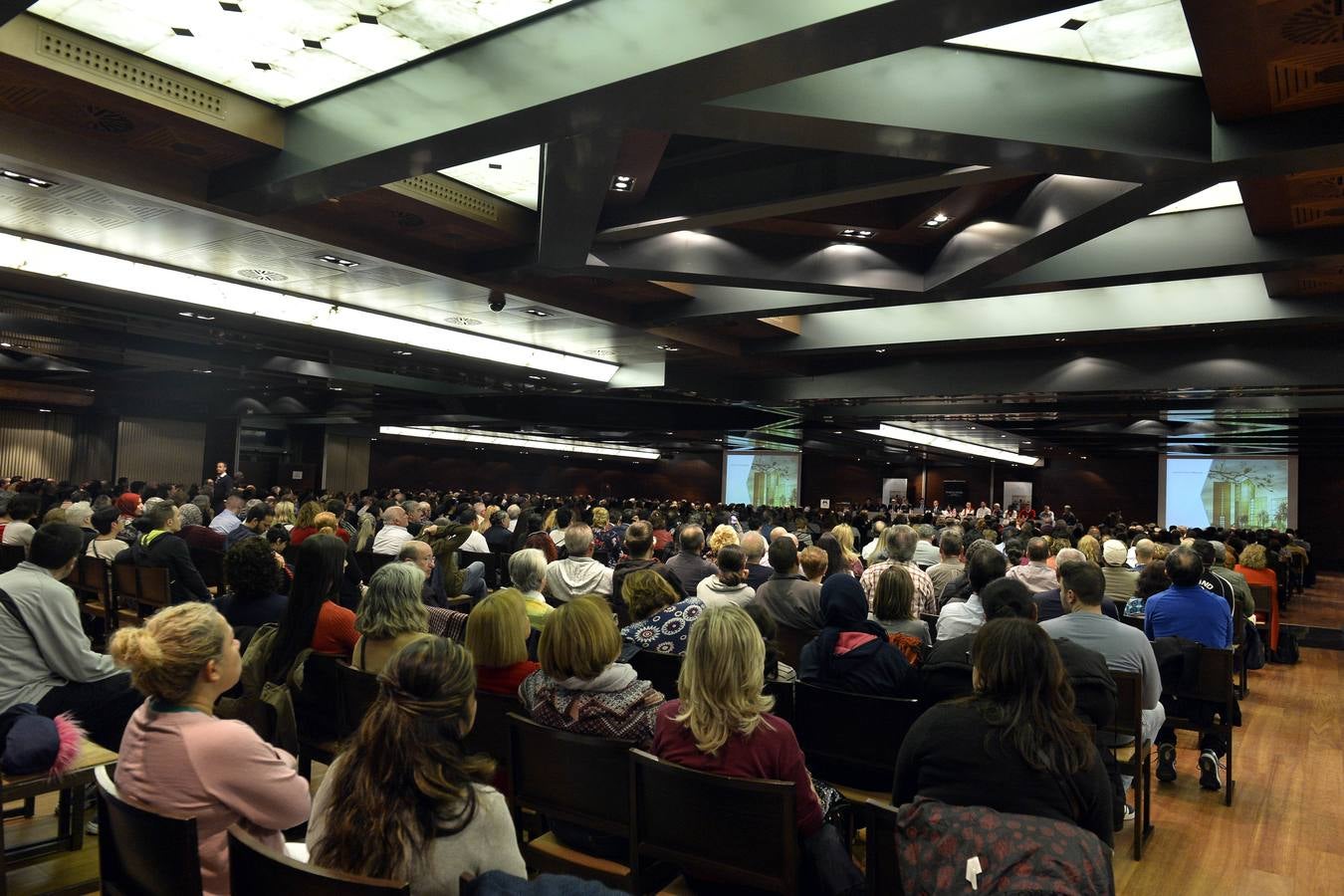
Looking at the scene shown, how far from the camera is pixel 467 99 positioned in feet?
12.4

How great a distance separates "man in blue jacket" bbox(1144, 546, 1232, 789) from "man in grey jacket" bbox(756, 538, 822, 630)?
2253 mm

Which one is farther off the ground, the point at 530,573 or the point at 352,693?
the point at 530,573

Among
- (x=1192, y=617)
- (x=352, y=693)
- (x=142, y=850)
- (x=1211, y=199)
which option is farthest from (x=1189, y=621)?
(x=142, y=850)

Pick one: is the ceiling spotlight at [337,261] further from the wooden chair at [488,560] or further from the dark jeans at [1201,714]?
the dark jeans at [1201,714]

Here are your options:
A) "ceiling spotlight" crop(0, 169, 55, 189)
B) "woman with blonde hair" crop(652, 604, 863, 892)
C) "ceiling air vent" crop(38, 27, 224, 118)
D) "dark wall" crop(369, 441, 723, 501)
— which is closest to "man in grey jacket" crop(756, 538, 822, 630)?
"woman with blonde hair" crop(652, 604, 863, 892)

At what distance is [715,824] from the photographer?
7.55 ft

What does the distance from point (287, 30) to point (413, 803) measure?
3.55m

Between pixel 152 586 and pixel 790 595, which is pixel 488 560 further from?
pixel 790 595

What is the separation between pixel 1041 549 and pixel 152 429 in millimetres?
21373

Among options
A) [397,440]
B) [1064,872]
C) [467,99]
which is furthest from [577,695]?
[397,440]

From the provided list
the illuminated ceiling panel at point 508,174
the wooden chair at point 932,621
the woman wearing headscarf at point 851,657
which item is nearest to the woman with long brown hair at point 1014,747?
the woman wearing headscarf at point 851,657

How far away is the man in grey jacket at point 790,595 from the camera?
5.40 m

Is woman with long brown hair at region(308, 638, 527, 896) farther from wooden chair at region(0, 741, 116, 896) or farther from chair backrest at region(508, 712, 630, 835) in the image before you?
wooden chair at region(0, 741, 116, 896)

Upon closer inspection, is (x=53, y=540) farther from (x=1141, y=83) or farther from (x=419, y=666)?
(x=1141, y=83)
